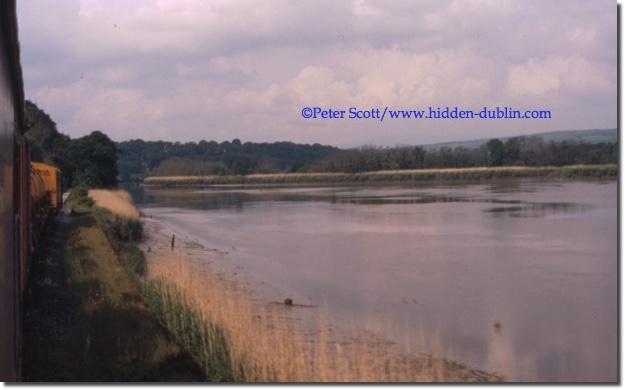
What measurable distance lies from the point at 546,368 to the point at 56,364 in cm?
657

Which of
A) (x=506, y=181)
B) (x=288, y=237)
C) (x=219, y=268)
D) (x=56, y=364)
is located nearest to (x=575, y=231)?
(x=288, y=237)

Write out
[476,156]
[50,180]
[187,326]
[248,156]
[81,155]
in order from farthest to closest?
[248,156] → [476,156] → [81,155] → [50,180] → [187,326]

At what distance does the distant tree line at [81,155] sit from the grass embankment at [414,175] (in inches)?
1309

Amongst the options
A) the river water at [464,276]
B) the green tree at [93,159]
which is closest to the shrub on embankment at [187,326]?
the river water at [464,276]

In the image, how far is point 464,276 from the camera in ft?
57.3

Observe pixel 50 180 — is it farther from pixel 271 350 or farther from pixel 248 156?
pixel 248 156

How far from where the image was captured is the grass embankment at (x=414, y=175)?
6406 cm

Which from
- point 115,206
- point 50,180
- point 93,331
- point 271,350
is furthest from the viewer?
point 115,206

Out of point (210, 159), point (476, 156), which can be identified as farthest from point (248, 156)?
point (476, 156)

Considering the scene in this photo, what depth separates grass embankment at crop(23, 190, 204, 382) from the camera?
7.82m

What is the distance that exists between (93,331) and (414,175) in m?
70.4

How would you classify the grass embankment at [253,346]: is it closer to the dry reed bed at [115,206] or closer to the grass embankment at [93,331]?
the grass embankment at [93,331]

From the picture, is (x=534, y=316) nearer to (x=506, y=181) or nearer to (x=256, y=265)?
(x=256, y=265)

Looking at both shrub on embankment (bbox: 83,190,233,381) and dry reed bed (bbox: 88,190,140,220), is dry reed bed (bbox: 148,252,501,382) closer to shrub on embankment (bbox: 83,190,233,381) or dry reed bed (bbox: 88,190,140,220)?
shrub on embankment (bbox: 83,190,233,381)
